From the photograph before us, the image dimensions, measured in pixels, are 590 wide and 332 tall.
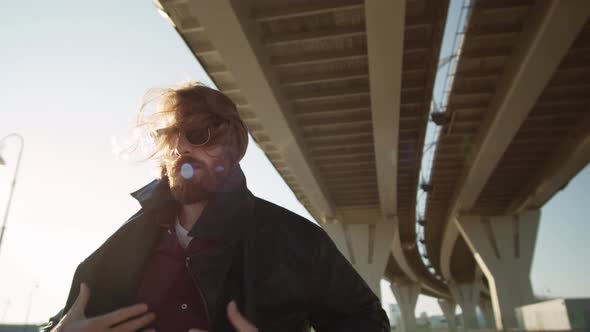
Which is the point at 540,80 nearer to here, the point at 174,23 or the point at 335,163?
the point at 335,163

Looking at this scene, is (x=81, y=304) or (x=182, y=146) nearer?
(x=81, y=304)

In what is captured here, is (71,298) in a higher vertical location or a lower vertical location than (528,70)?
lower

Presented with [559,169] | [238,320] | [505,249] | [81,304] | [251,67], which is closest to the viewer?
[238,320]

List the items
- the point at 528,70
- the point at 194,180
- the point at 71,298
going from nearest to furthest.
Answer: the point at 71,298 < the point at 194,180 < the point at 528,70

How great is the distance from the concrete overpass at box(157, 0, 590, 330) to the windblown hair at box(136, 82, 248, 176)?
532 cm

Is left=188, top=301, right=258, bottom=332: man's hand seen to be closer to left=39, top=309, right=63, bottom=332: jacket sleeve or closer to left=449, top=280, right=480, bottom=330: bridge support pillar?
left=39, top=309, right=63, bottom=332: jacket sleeve

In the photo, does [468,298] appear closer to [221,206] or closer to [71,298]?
[221,206]

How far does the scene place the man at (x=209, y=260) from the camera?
1.59m

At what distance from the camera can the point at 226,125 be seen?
208 cm

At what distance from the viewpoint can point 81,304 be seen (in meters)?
1.63

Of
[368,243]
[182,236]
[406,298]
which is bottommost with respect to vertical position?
[182,236]

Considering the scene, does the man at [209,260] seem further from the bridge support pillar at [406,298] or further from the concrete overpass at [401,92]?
the bridge support pillar at [406,298]

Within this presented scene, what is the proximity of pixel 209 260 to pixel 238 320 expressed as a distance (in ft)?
1.08

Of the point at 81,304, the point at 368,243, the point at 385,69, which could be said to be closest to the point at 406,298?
the point at 368,243
